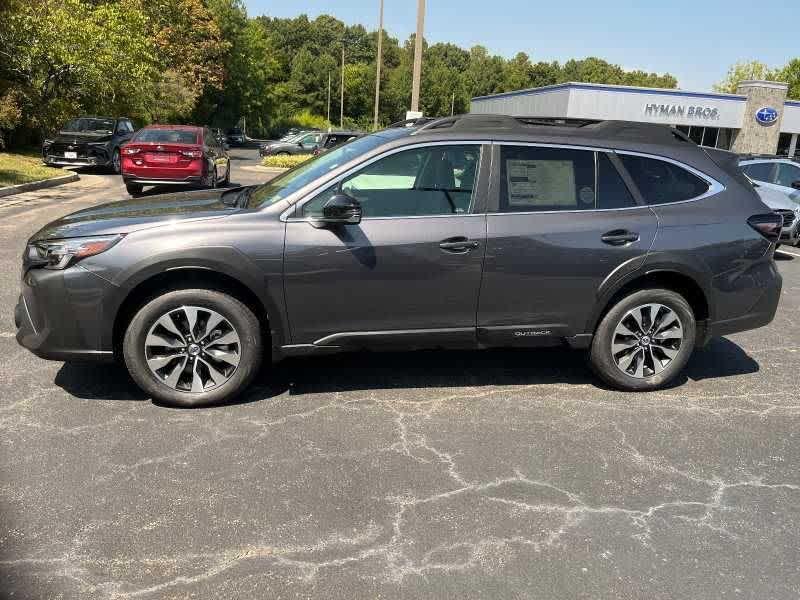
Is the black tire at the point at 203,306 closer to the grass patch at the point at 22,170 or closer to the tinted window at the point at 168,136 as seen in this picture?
the tinted window at the point at 168,136

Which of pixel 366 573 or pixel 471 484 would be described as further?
pixel 471 484

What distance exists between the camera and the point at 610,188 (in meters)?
4.61

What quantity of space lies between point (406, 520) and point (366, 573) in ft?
1.38

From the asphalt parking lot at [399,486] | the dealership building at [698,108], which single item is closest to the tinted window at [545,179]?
the asphalt parking lot at [399,486]

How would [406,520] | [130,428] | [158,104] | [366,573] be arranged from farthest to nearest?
1. [158,104]
2. [130,428]
3. [406,520]
4. [366,573]

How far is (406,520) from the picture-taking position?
316 centimetres

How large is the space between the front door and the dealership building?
38.4m

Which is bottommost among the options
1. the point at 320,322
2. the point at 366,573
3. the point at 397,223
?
the point at 366,573

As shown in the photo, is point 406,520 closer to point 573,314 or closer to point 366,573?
point 366,573

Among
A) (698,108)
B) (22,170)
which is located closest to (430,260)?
(22,170)

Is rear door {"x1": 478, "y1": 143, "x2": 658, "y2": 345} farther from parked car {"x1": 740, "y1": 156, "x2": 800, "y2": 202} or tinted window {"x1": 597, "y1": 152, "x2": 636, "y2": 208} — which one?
parked car {"x1": 740, "y1": 156, "x2": 800, "y2": 202}

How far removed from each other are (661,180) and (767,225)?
818 millimetres

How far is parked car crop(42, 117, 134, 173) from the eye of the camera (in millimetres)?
19422

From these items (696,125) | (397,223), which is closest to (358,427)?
(397,223)
